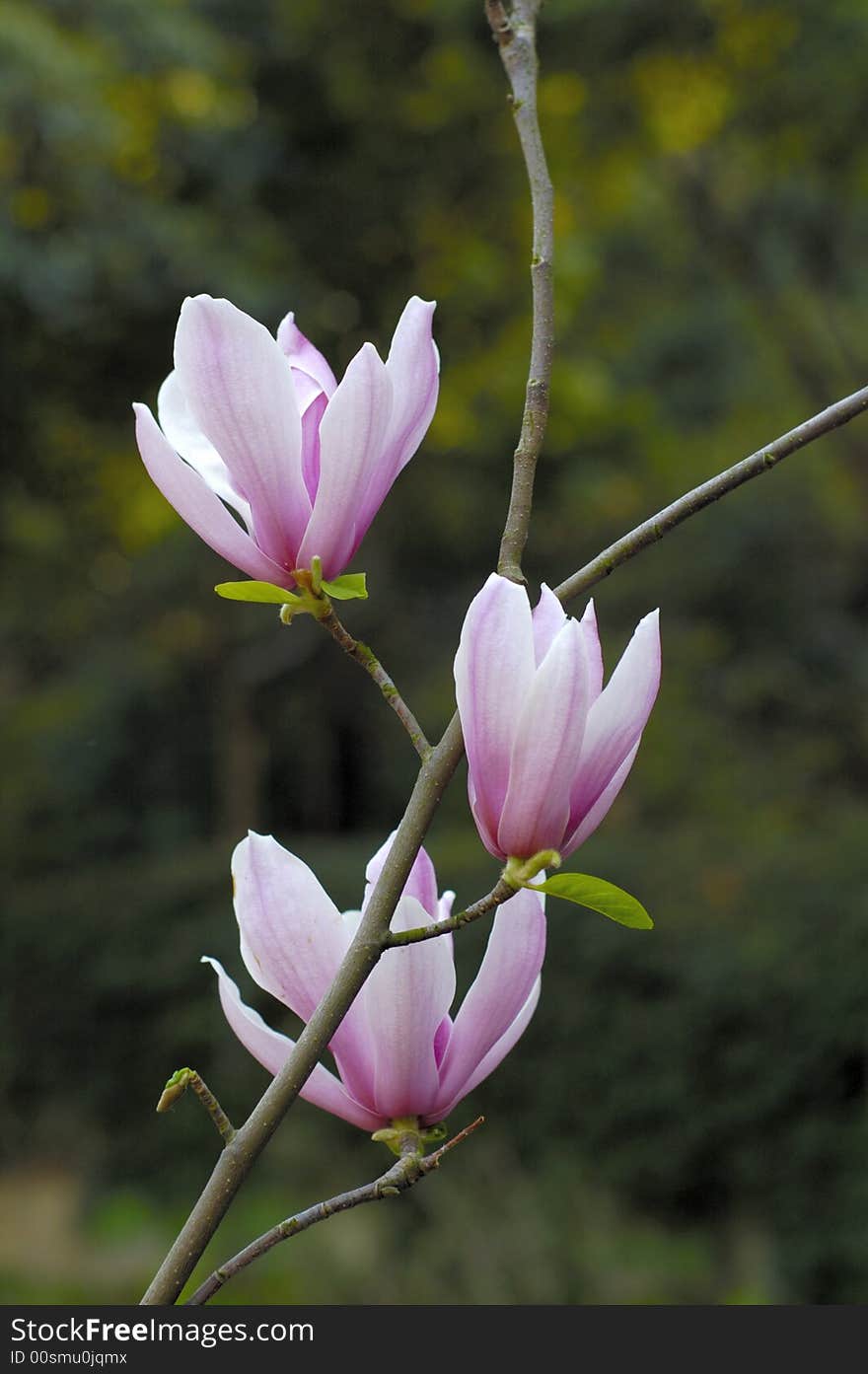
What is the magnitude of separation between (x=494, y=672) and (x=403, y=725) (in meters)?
0.06

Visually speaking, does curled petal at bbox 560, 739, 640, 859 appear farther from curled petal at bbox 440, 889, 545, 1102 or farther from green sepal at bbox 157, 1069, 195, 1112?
green sepal at bbox 157, 1069, 195, 1112

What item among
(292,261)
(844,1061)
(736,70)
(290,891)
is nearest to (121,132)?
(292,261)

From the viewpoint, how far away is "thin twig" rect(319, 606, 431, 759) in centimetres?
55

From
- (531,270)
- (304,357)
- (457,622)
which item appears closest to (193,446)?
(304,357)

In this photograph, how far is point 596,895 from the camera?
542mm

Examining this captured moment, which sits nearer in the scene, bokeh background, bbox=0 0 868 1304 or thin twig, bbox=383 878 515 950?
thin twig, bbox=383 878 515 950

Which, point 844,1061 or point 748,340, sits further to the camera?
point 748,340

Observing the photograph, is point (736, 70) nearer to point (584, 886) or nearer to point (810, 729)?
point (810, 729)

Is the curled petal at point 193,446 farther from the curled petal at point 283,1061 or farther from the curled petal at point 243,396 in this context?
the curled petal at point 283,1061

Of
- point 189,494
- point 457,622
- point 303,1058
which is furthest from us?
point 457,622

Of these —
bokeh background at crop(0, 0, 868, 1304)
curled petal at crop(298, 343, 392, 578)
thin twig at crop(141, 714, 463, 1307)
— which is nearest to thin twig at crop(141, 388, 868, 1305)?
thin twig at crop(141, 714, 463, 1307)

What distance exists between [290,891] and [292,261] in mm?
5526

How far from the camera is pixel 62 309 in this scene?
4547 millimetres

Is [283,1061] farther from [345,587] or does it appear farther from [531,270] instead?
[531,270]
